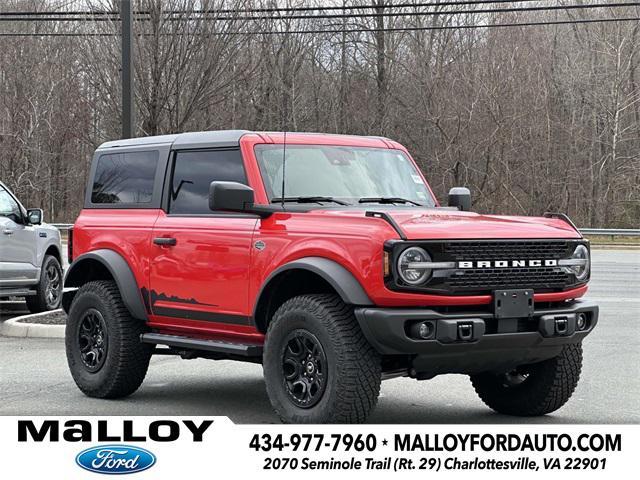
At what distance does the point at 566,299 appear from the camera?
7.53 m

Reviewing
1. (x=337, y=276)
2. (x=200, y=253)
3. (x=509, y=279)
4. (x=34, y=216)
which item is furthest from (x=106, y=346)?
(x=34, y=216)

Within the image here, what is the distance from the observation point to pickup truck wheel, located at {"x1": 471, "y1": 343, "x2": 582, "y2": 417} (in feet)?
26.0

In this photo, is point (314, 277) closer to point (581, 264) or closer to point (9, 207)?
point (581, 264)

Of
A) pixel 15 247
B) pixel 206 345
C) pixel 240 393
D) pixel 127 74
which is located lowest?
pixel 240 393

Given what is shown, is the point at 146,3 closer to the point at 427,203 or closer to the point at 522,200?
the point at 427,203

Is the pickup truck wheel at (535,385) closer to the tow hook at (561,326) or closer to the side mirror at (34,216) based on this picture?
the tow hook at (561,326)

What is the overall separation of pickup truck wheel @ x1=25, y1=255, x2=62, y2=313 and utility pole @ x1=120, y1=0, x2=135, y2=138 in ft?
7.57

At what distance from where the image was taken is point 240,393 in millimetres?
9219

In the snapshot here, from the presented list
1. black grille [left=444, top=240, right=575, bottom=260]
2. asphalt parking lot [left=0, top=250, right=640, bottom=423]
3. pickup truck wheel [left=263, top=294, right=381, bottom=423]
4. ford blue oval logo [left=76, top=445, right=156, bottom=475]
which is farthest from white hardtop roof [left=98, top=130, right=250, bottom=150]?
ford blue oval logo [left=76, top=445, right=156, bottom=475]

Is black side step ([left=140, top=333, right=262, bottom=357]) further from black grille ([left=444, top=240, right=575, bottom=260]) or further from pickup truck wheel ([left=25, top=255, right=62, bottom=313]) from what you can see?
pickup truck wheel ([left=25, top=255, right=62, bottom=313])

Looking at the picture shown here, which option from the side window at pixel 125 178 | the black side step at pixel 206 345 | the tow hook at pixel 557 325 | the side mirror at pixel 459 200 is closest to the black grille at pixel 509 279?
the tow hook at pixel 557 325

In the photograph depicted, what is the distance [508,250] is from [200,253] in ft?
7.43

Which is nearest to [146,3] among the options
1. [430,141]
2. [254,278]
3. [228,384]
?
[228,384]

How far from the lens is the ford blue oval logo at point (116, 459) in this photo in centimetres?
580
